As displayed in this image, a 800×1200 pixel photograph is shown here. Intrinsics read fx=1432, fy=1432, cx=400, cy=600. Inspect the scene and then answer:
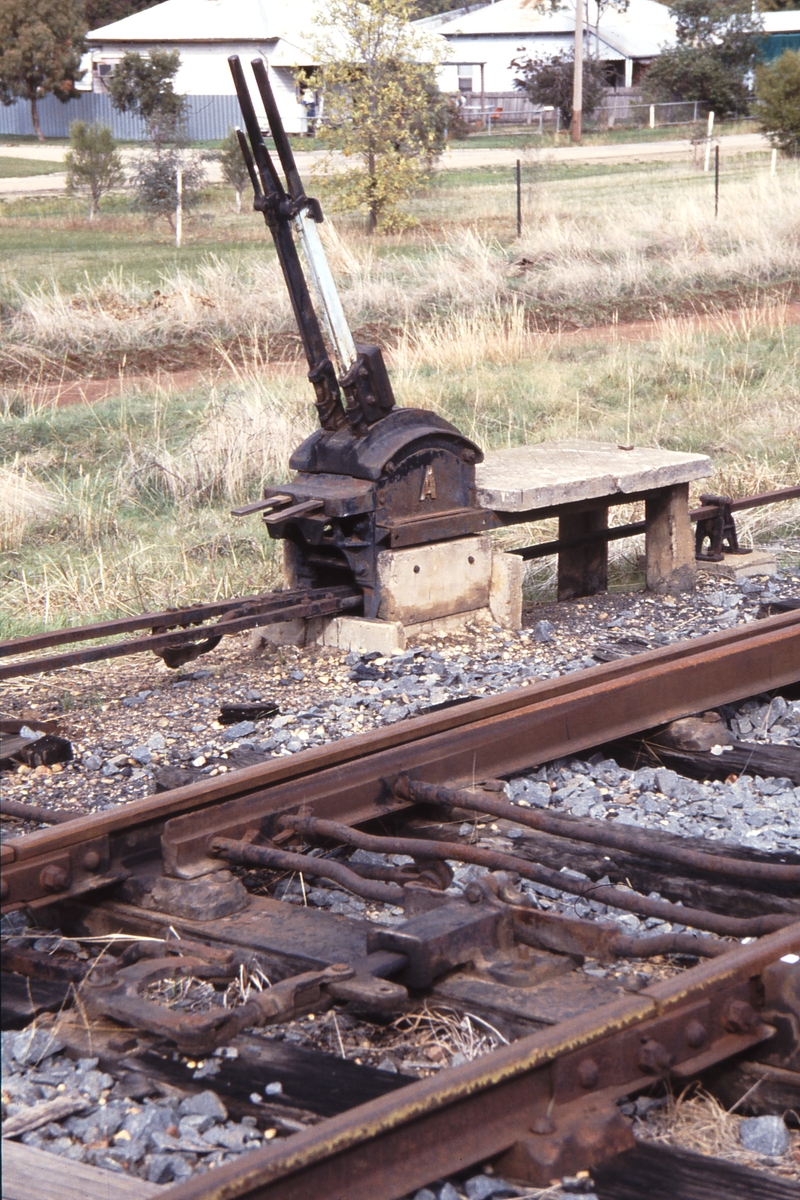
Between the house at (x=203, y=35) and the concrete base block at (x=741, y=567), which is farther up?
the house at (x=203, y=35)

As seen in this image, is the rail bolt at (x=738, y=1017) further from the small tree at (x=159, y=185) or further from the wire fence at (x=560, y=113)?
the wire fence at (x=560, y=113)

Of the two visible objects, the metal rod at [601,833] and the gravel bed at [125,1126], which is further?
the metal rod at [601,833]

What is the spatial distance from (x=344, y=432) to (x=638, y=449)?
73.0 inches

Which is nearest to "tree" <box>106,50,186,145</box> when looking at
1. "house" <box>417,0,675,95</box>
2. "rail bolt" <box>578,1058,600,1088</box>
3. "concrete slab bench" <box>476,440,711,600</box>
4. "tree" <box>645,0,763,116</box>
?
"tree" <box>645,0,763,116</box>

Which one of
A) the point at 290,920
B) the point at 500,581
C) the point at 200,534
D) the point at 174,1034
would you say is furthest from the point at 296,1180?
the point at 200,534

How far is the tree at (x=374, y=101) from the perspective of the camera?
2639 cm

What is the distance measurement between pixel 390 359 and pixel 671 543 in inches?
266

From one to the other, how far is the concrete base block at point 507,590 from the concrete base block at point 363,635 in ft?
2.06

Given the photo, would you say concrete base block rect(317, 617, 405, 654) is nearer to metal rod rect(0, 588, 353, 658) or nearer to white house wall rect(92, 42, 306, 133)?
metal rod rect(0, 588, 353, 658)

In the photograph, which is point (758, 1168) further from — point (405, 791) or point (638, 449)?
point (638, 449)

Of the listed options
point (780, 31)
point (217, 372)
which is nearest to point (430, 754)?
point (217, 372)

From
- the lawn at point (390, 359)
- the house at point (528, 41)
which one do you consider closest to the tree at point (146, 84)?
the lawn at point (390, 359)

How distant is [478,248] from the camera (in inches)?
760

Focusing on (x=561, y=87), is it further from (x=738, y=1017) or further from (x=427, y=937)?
(x=738, y=1017)
